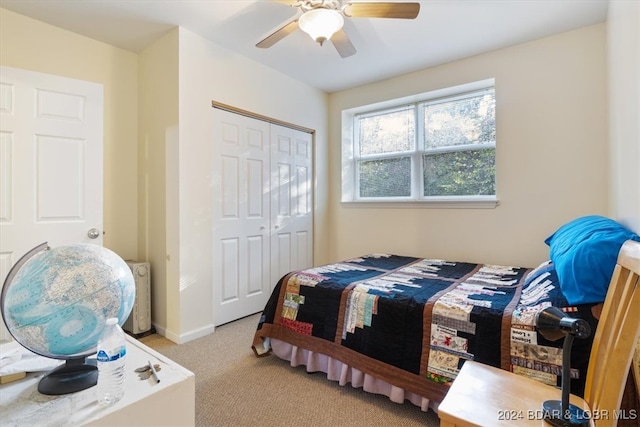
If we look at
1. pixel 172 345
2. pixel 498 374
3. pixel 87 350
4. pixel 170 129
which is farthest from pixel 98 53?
pixel 498 374

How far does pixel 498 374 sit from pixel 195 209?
7.68ft

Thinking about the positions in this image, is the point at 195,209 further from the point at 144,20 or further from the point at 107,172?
the point at 144,20

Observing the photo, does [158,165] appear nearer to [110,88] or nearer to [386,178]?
[110,88]

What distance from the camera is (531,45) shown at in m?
2.73

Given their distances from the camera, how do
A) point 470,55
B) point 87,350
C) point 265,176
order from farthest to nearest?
point 265,176 → point 470,55 → point 87,350

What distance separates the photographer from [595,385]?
0.96m

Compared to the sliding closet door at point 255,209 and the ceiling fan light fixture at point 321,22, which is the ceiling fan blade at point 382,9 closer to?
the ceiling fan light fixture at point 321,22

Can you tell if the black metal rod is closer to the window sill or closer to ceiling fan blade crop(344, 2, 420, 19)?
ceiling fan blade crop(344, 2, 420, 19)

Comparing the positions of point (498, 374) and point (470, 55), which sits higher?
point (470, 55)

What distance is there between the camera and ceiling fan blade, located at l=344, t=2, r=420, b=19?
5.91ft

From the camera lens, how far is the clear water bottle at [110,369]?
31.5 inches

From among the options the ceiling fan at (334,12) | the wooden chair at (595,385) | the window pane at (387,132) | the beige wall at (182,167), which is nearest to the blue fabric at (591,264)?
the wooden chair at (595,385)

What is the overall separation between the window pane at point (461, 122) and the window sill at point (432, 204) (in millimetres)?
596

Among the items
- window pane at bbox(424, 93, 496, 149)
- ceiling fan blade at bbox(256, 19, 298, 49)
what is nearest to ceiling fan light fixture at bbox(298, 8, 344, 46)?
ceiling fan blade at bbox(256, 19, 298, 49)
